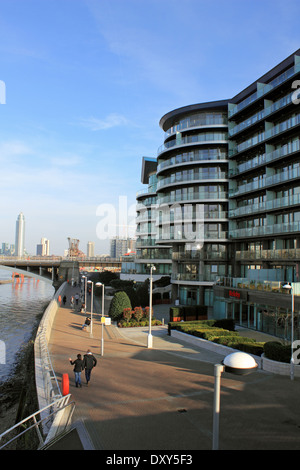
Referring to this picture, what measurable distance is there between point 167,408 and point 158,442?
2.55 meters

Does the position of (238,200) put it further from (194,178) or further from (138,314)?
(138,314)

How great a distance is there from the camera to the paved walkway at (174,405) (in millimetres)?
9477

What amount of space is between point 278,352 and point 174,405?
7031 millimetres

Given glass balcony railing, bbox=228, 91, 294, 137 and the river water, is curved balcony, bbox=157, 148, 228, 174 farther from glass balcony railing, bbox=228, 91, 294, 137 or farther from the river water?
the river water

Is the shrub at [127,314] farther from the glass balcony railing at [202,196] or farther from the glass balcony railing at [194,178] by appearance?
the glass balcony railing at [194,178]

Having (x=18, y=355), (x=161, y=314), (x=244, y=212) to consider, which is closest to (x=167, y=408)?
(x=18, y=355)

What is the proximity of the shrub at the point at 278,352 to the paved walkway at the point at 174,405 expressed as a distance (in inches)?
40.3

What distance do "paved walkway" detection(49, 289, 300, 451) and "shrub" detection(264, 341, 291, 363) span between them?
3.35 feet

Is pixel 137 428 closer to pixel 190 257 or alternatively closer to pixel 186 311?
pixel 186 311

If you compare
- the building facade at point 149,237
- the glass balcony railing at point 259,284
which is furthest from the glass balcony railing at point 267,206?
the building facade at point 149,237

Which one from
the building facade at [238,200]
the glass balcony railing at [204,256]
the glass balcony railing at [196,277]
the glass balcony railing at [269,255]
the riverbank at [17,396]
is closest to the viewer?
the riverbank at [17,396]

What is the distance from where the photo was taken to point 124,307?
33.2 meters

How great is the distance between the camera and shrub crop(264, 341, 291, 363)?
16.6 metres

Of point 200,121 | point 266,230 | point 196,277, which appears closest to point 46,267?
point 196,277
